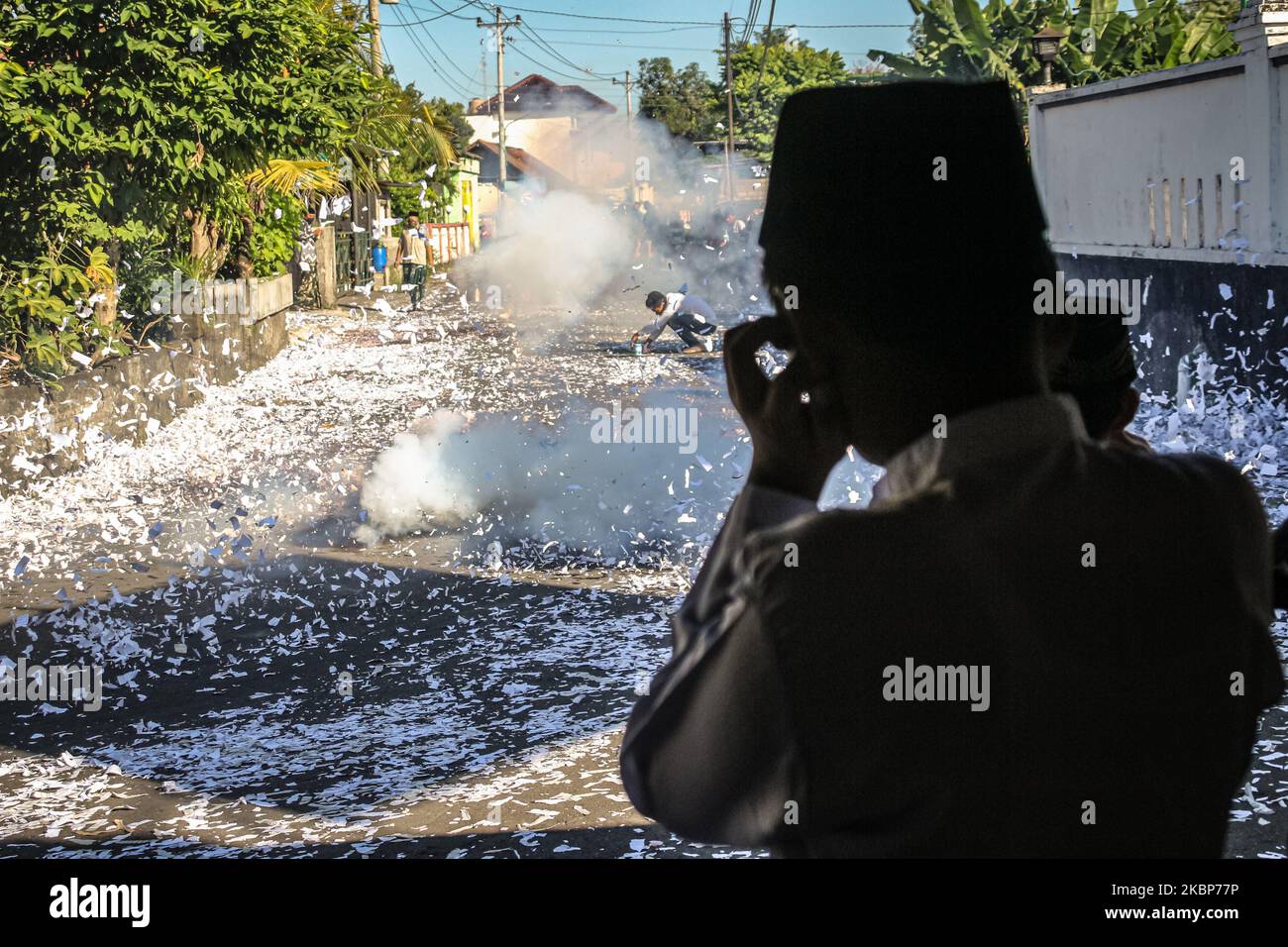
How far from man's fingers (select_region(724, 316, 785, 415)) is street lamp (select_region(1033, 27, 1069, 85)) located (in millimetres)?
12188

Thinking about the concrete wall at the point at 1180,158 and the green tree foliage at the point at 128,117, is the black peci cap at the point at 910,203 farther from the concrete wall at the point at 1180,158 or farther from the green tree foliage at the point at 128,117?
the green tree foliage at the point at 128,117

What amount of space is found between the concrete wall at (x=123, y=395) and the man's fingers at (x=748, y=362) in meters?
7.46

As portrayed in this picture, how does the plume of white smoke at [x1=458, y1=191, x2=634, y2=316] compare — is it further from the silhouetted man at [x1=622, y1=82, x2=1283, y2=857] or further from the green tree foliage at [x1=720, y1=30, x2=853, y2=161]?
the silhouetted man at [x1=622, y1=82, x2=1283, y2=857]

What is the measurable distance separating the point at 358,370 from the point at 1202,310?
298 inches

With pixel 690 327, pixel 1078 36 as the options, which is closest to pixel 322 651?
pixel 690 327

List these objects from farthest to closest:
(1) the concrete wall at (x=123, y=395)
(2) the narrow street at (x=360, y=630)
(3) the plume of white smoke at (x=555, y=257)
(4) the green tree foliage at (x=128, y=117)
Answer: (3) the plume of white smoke at (x=555, y=257) → (4) the green tree foliage at (x=128, y=117) → (1) the concrete wall at (x=123, y=395) → (2) the narrow street at (x=360, y=630)

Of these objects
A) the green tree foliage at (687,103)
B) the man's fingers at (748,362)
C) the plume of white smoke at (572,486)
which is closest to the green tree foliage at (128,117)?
the plume of white smoke at (572,486)

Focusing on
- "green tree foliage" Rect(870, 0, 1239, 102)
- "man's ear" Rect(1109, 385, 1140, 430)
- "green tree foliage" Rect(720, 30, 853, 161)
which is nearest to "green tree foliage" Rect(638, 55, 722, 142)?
"green tree foliage" Rect(720, 30, 853, 161)

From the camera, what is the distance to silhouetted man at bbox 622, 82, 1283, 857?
1006mm

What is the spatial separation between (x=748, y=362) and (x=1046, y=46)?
40.3 ft

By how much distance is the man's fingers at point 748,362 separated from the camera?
108 centimetres

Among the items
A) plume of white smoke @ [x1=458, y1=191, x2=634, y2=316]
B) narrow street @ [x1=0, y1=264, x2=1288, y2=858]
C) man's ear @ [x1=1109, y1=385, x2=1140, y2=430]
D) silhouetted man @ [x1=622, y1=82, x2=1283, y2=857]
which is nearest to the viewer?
silhouetted man @ [x1=622, y1=82, x2=1283, y2=857]

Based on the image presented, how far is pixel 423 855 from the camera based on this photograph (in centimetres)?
337

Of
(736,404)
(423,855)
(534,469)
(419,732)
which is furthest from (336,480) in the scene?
(736,404)
